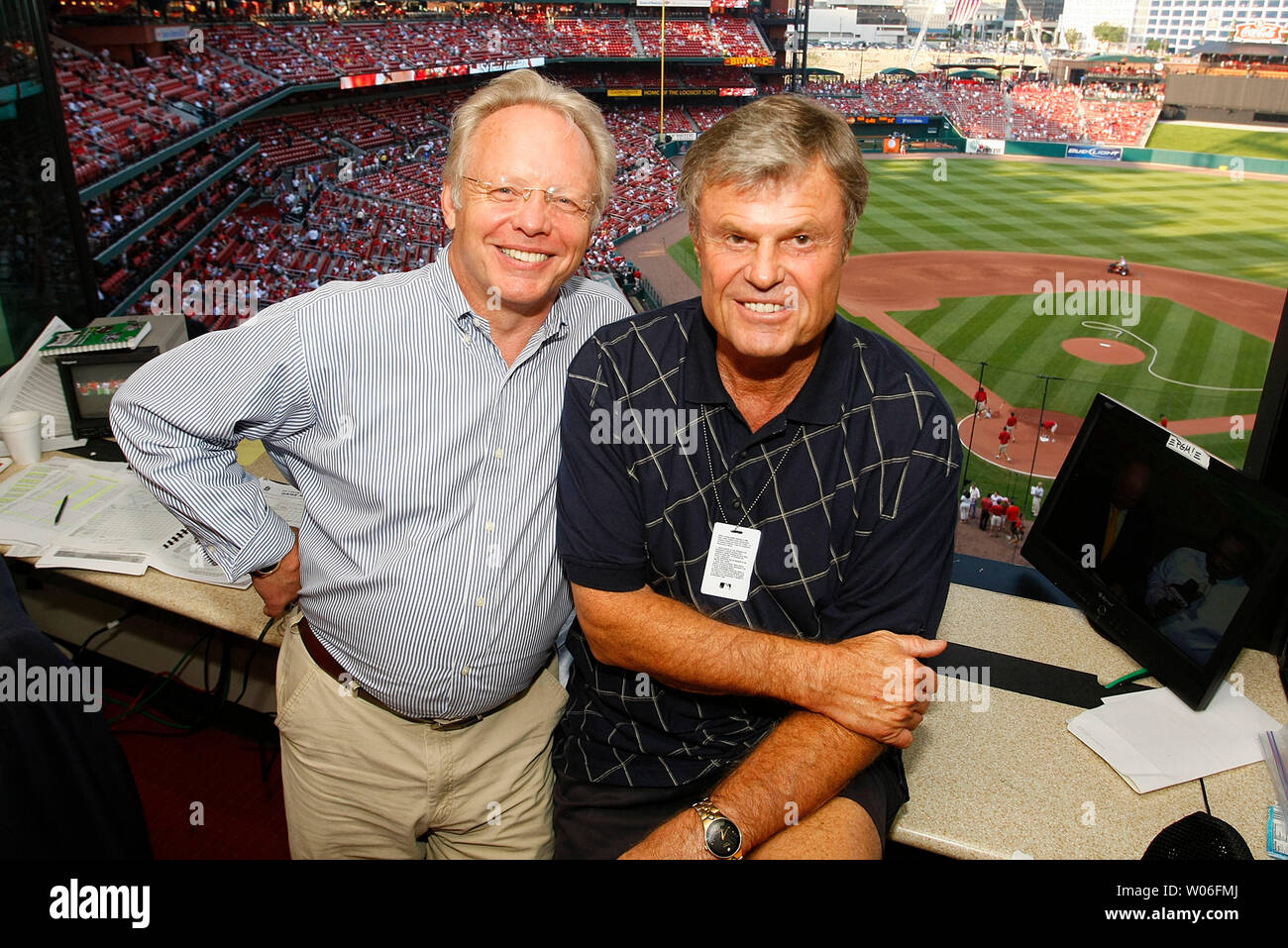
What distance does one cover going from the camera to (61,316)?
12.0 feet

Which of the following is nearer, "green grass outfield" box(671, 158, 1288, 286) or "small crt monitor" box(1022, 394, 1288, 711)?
"small crt monitor" box(1022, 394, 1288, 711)

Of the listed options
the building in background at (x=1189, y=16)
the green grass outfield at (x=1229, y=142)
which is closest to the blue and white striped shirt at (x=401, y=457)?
the building in background at (x=1189, y=16)

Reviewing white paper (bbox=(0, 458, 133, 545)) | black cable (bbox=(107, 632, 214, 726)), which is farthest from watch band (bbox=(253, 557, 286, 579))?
black cable (bbox=(107, 632, 214, 726))

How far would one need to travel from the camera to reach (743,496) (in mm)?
1325

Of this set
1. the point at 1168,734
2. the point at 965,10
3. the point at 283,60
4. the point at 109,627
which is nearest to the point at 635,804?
the point at 1168,734

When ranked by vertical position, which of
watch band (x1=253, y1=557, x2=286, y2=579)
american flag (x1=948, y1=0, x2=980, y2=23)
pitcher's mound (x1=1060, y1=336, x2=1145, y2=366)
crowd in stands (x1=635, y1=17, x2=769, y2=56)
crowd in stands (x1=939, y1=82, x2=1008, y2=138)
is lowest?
pitcher's mound (x1=1060, y1=336, x2=1145, y2=366)

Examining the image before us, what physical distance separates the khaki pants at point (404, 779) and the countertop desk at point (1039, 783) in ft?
1.22

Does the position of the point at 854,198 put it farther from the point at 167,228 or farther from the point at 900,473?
the point at 167,228

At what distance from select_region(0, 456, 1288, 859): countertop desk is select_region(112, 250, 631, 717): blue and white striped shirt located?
1.68 ft

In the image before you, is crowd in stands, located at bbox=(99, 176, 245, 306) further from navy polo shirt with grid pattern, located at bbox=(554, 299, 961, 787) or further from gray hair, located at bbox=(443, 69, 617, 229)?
navy polo shirt with grid pattern, located at bbox=(554, 299, 961, 787)

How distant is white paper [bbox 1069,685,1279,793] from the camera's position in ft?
4.83

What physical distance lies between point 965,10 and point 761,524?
553 inches

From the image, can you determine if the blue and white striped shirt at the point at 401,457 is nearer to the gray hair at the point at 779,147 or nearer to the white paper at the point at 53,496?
the gray hair at the point at 779,147

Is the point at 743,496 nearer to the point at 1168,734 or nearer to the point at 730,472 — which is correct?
the point at 730,472
